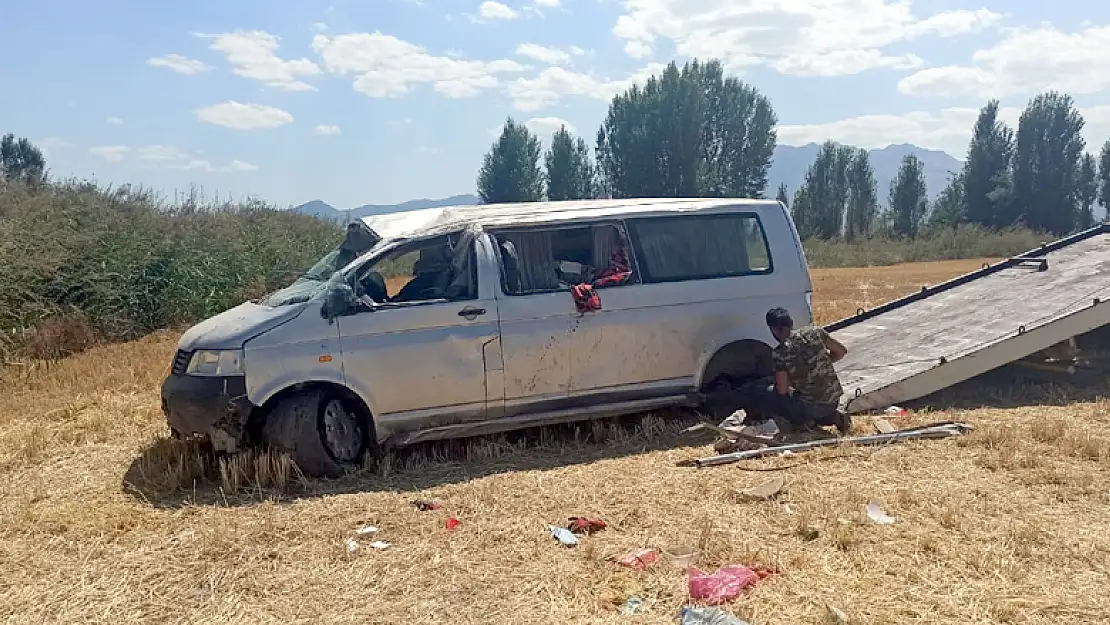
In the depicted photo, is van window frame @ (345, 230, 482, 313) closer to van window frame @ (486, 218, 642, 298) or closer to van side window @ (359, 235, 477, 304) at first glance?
van side window @ (359, 235, 477, 304)

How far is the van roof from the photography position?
21.6 feet

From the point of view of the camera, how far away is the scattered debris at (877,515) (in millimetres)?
4727

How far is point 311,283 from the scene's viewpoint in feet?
21.2

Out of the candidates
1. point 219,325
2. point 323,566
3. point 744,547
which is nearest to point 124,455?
point 219,325

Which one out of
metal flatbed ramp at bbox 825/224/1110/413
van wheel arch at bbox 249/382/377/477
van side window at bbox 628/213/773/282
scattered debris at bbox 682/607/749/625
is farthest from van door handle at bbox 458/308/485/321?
metal flatbed ramp at bbox 825/224/1110/413

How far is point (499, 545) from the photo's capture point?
15.1 ft

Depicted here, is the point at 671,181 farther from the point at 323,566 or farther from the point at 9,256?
the point at 323,566

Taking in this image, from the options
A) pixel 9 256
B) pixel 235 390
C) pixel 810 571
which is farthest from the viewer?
pixel 9 256

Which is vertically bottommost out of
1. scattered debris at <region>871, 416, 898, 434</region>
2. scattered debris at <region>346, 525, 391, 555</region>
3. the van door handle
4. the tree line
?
scattered debris at <region>346, 525, 391, 555</region>

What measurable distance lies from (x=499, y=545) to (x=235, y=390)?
2.34 meters

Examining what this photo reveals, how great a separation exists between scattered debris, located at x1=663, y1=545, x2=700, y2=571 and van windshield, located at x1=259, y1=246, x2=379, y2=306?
319 centimetres

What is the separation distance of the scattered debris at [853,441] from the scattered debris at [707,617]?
2244 millimetres

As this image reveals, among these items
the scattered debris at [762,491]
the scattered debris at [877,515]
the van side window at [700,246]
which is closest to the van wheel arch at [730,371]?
the van side window at [700,246]

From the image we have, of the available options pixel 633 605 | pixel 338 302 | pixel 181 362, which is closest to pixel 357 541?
pixel 633 605
